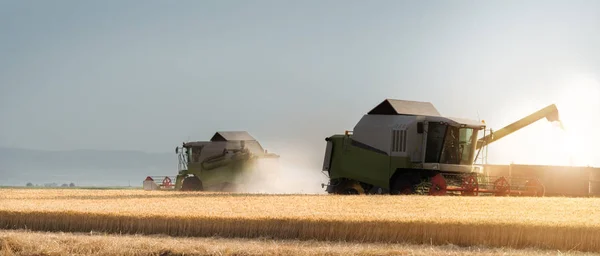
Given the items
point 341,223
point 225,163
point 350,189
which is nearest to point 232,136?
point 225,163

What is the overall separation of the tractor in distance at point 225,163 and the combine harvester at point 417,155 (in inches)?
387

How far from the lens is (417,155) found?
25281mm

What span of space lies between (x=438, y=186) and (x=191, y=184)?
1565cm

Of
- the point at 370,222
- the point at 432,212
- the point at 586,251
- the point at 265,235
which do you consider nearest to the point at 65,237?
the point at 265,235

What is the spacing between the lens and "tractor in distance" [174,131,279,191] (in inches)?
1423

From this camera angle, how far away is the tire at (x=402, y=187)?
2497 cm

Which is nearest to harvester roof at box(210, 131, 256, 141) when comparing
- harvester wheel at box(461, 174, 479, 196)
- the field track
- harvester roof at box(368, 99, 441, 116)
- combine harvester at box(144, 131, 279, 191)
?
combine harvester at box(144, 131, 279, 191)

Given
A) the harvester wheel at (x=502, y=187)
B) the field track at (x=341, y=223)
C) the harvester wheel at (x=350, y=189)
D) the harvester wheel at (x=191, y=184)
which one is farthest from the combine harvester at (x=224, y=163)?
the field track at (x=341, y=223)

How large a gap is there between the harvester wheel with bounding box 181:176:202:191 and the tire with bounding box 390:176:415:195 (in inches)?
548

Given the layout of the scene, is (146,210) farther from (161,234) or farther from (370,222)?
(370,222)

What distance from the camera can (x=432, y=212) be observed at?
15039 mm

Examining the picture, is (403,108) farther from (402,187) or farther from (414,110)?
(402,187)

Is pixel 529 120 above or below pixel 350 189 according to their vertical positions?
above

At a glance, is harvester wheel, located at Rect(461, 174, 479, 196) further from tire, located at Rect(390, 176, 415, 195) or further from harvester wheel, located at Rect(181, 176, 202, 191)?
harvester wheel, located at Rect(181, 176, 202, 191)
